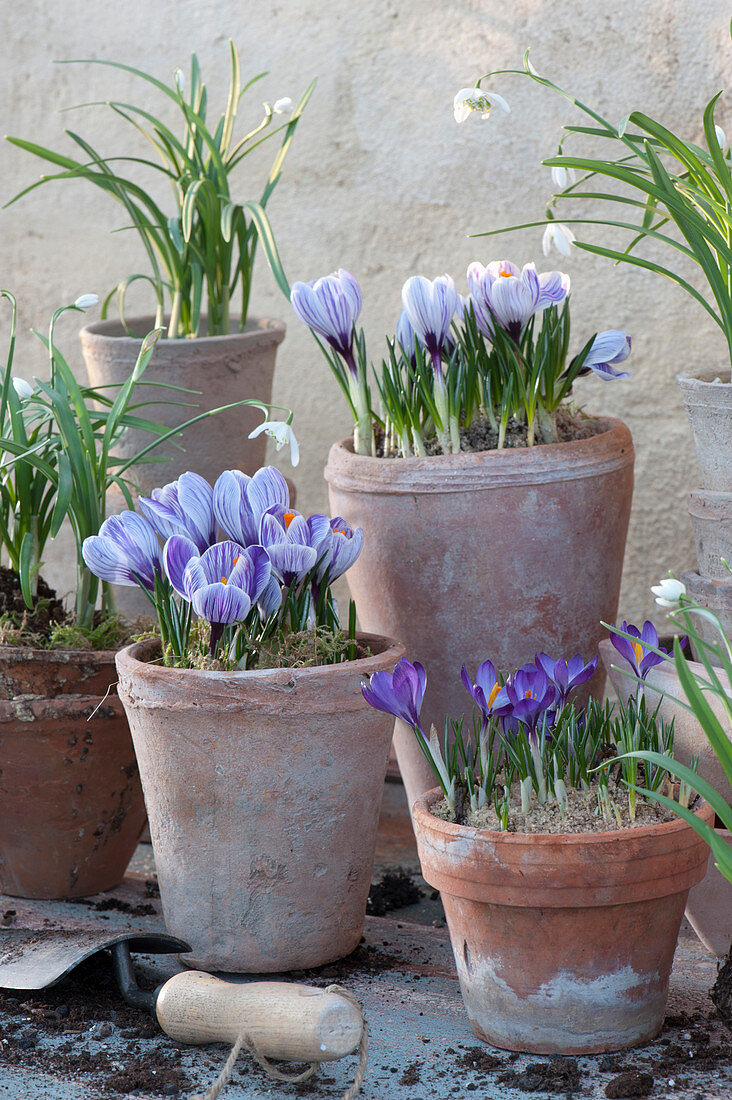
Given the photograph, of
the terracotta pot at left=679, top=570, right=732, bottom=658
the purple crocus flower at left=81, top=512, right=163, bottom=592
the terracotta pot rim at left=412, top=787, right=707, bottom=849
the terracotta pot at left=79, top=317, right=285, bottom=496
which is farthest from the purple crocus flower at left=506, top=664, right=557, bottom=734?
the terracotta pot at left=79, top=317, right=285, bottom=496

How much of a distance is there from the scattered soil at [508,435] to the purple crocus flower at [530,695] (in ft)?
1.47

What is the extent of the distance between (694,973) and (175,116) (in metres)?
1.96

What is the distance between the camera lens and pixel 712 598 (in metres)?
1.48

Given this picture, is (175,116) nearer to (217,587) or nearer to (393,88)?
(393,88)

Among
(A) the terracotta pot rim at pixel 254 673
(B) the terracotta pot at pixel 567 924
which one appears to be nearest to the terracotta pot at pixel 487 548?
(A) the terracotta pot rim at pixel 254 673

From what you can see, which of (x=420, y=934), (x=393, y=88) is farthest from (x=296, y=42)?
(x=420, y=934)

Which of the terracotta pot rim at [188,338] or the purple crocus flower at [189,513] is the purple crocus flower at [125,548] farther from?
the terracotta pot rim at [188,338]

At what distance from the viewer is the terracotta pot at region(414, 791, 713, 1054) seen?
46.2 inches

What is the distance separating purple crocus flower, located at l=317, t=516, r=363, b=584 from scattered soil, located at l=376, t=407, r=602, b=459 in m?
0.26

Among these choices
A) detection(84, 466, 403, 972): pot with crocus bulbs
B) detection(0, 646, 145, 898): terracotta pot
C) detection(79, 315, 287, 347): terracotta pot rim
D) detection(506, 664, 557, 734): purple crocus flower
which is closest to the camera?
detection(506, 664, 557, 734): purple crocus flower

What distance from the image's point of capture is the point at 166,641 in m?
1.51

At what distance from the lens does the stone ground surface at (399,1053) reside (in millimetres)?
1185

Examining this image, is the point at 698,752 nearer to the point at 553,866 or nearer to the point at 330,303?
the point at 553,866

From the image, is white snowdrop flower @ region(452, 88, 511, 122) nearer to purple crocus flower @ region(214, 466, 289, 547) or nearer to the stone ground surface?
purple crocus flower @ region(214, 466, 289, 547)
